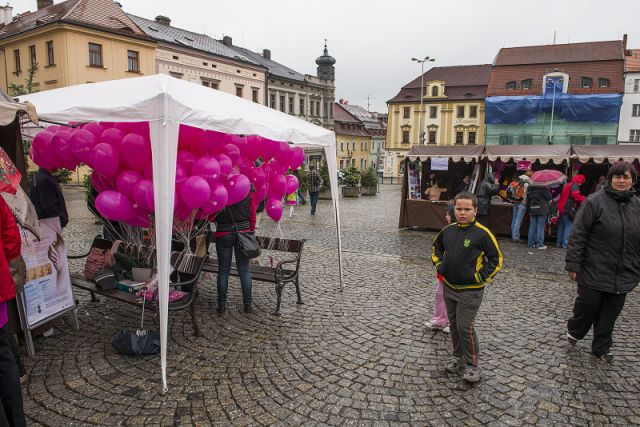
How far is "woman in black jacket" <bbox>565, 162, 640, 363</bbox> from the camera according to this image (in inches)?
158

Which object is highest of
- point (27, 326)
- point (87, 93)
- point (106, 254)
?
point (87, 93)

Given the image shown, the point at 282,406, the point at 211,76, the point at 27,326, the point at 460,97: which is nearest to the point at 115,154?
the point at 27,326

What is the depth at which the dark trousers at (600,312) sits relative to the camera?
163 inches

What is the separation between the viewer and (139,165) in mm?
4637

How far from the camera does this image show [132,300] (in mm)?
4660

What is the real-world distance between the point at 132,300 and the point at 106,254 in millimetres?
1117

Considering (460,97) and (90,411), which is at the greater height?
(460,97)

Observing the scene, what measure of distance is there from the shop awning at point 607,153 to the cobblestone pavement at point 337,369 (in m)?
5.43

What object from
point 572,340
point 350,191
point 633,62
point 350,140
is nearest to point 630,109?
point 633,62

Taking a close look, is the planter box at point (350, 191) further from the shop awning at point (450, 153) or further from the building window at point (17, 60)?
the building window at point (17, 60)

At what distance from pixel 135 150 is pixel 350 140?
6444 cm

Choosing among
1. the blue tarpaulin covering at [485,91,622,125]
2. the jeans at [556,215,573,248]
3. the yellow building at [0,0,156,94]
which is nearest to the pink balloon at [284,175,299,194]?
the jeans at [556,215,573,248]

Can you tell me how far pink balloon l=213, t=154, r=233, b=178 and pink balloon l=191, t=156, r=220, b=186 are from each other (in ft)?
0.81

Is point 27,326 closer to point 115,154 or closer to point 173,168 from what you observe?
point 115,154
